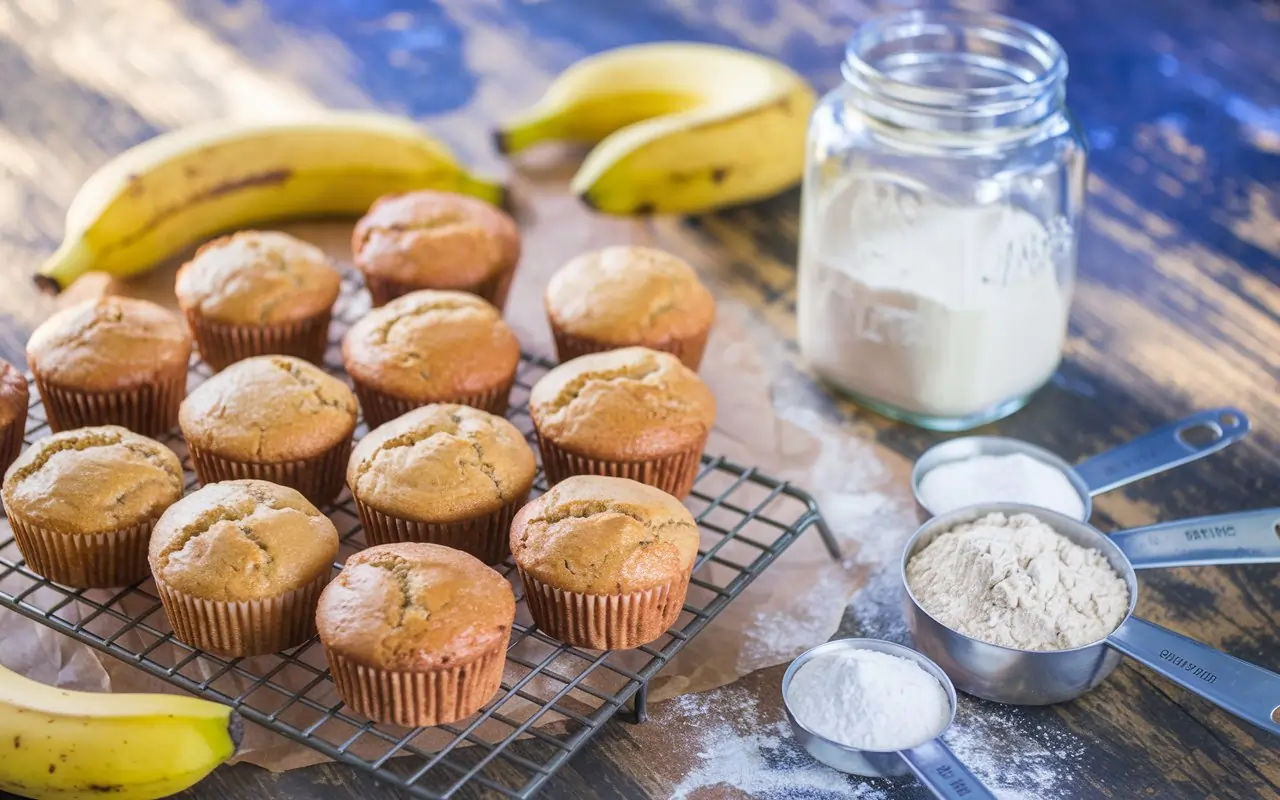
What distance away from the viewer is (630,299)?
9.56ft

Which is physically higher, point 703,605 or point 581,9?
point 581,9

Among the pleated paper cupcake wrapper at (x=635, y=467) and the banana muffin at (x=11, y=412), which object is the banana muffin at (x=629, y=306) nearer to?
the pleated paper cupcake wrapper at (x=635, y=467)

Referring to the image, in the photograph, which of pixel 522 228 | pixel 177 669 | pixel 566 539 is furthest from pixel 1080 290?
pixel 177 669

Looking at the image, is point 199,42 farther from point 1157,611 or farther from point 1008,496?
point 1157,611

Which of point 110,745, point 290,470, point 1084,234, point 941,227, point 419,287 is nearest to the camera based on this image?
point 110,745

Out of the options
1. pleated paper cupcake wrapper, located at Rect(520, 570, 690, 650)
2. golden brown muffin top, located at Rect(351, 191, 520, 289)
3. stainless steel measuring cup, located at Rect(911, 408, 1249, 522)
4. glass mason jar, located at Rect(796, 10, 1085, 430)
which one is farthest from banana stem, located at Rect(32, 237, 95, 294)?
stainless steel measuring cup, located at Rect(911, 408, 1249, 522)

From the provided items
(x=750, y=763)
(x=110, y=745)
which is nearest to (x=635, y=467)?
(x=750, y=763)

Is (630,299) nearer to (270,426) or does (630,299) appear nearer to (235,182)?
(270,426)

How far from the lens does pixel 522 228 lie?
3641mm

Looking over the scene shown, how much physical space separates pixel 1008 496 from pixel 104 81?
9.67ft

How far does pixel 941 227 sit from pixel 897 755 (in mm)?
1158

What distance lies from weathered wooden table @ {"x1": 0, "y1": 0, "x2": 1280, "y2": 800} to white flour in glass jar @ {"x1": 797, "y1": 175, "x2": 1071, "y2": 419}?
5.8 inches

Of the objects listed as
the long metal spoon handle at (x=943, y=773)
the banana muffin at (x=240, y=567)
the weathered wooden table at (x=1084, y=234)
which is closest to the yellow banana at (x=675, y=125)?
the weathered wooden table at (x=1084, y=234)

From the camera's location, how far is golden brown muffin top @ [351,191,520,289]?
3047mm
